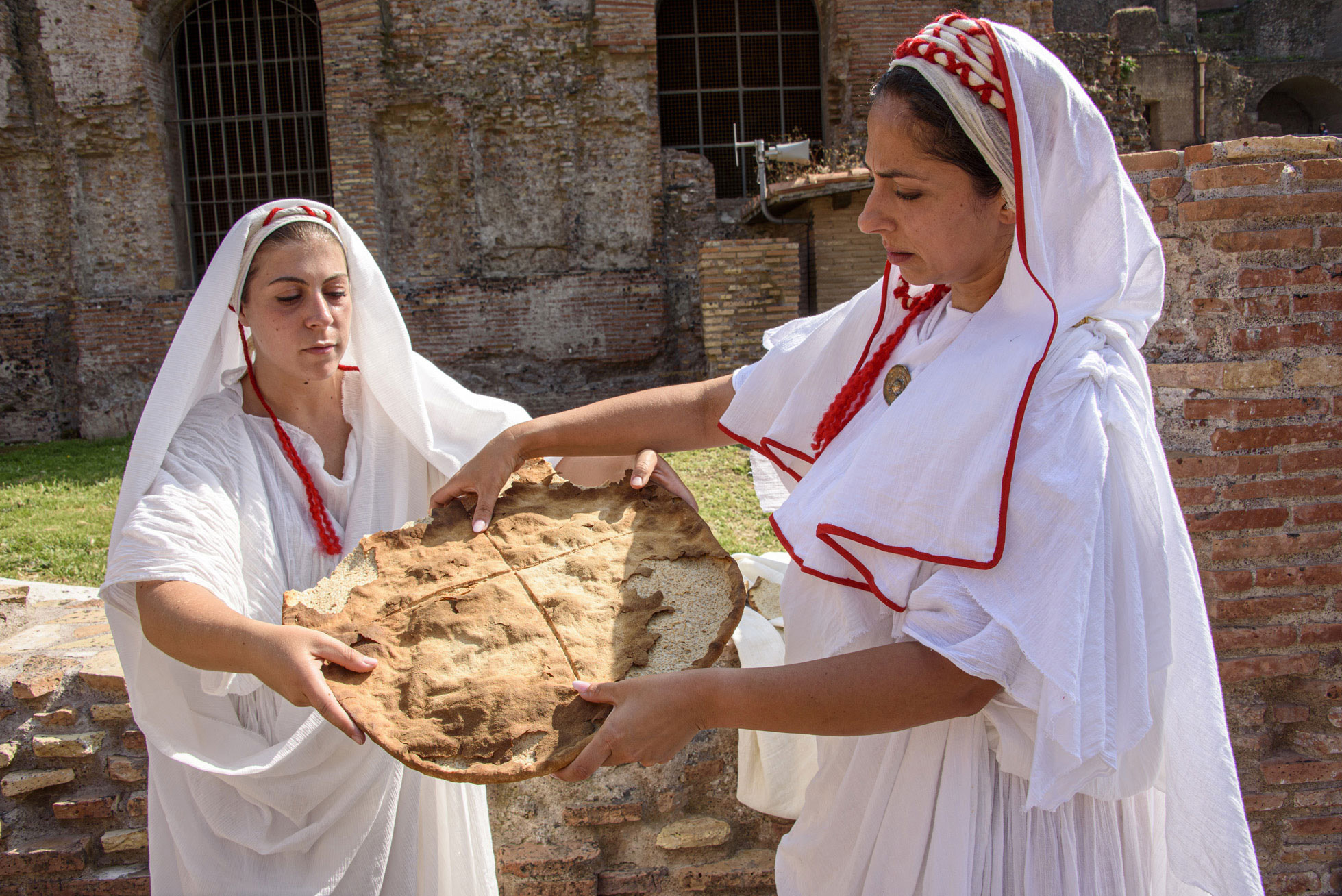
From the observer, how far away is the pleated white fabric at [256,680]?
1892 millimetres

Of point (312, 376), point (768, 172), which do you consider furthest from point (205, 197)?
point (312, 376)

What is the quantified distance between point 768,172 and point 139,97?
8.12 meters

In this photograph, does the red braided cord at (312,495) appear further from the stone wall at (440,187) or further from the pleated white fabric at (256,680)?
the stone wall at (440,187)

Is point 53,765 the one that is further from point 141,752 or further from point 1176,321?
point 1176,321

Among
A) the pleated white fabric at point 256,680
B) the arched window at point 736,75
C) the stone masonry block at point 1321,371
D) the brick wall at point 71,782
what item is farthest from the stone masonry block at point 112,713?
the arched window at point 736,75

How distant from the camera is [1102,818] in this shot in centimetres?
146

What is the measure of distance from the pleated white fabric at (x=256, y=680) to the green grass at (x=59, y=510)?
11.8 feet

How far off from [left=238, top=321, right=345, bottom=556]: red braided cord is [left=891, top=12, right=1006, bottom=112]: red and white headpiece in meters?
1.50

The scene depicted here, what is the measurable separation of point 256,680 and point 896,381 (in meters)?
1.46

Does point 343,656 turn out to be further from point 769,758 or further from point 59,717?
point 59,717

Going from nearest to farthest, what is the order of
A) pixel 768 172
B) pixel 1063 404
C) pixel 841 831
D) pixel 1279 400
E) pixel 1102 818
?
1. pixel 1063 404
2. pixel 1102 818
3. pixel 841 831
4. pixel 1279 400
5. pixel 768 172

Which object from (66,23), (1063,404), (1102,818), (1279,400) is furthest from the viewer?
(66,23)

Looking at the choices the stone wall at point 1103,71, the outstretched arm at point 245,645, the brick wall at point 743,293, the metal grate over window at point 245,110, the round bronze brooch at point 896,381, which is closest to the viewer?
the outstretched arm at point 245,645

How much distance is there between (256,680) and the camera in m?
1.94
